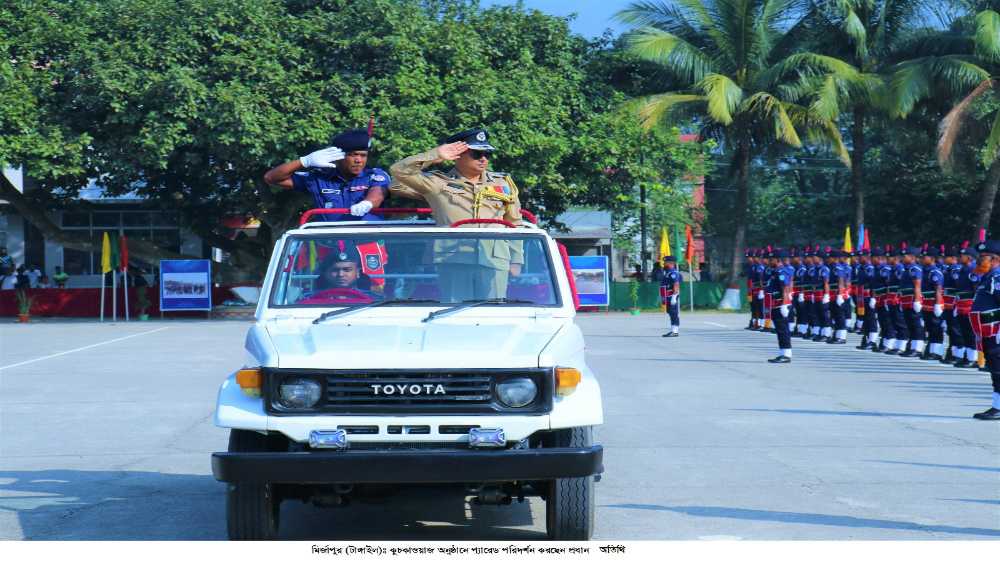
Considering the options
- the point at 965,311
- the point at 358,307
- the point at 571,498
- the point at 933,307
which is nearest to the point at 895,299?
the point at 933,307

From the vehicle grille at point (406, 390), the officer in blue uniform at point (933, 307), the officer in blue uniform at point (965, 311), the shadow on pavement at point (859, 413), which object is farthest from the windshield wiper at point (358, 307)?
the officer in blue uniform at point (933, 307)

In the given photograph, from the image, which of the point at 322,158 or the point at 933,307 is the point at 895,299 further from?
the point at 322,158

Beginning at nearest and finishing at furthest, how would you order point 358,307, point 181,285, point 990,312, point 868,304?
point 358,307 → point 990,312 → point 868,304 → point 181,285

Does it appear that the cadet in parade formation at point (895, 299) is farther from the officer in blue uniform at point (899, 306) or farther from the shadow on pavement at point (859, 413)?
the shadow on pavement at point (859, 413)

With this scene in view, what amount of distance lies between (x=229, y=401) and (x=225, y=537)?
96 centimetres

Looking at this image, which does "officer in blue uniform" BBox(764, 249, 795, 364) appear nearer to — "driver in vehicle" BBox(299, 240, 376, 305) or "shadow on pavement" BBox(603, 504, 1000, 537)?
"shadow on pavement" BBox(603, 504, 1000, 537)

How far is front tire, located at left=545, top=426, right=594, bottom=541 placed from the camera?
19.3 ft

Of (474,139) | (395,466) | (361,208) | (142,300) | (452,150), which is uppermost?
(474,139)

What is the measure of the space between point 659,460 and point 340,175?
3.06 m

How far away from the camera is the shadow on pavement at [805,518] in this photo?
21.8 feet

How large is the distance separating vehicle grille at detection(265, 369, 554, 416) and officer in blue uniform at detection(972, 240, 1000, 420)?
7311 mm

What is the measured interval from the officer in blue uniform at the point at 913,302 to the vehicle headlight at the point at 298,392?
1606 cm

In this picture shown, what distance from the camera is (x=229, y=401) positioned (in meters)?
5.86

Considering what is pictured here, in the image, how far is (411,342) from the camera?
234 inches
